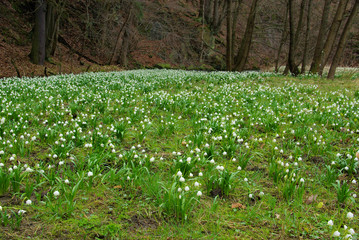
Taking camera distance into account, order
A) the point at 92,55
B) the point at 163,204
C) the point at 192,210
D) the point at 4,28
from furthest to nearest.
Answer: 1. the point at 92,55
2. the point at 4,28
3. the point at 192,210
4. the point at 163,204

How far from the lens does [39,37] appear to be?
1623 centimetres

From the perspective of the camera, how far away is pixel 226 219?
245 centimetres

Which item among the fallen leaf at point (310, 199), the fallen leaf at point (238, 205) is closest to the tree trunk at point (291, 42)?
the fallen leaf at point (310, 199)

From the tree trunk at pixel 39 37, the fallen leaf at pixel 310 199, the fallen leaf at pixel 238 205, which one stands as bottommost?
the fallen leaf at pixel 238 205

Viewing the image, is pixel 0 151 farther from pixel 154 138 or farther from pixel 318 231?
pixel 318 231

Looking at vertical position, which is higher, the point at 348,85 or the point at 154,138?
the point at 348,85

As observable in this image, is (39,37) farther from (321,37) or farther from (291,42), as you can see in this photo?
(321,37)

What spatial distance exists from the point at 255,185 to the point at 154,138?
2087mm

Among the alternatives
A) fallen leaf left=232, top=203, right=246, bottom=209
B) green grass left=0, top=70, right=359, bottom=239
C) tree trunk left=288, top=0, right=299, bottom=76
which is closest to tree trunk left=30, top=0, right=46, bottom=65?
green grass left=0, top=70, right=359, bottom=239

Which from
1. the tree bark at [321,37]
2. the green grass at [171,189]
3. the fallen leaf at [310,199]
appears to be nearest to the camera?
the green grass at [171,189]

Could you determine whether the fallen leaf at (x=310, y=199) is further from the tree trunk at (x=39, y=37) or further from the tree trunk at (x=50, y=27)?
the tree trunk at (x=50, y=27)

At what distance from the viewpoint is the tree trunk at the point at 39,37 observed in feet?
52.1

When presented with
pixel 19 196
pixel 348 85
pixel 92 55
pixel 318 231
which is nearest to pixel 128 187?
pixel 19 196

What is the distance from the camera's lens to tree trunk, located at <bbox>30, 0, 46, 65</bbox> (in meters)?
15.9
